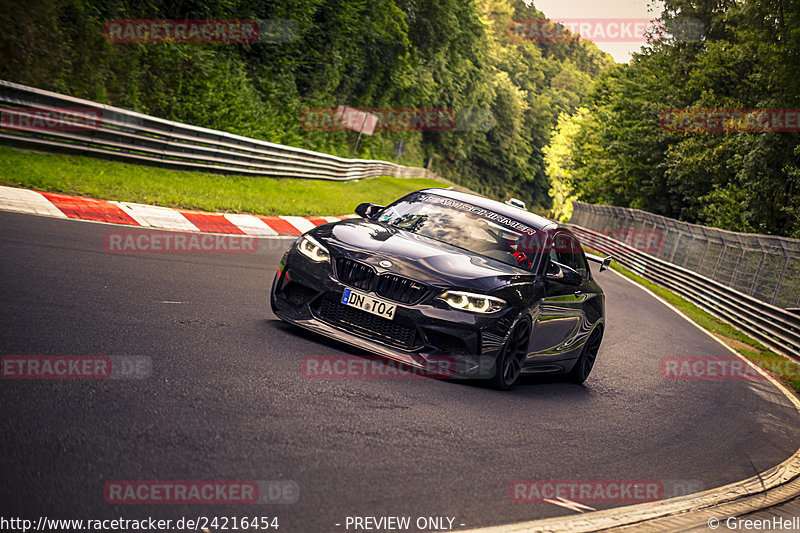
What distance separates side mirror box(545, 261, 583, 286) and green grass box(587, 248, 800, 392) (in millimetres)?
6404

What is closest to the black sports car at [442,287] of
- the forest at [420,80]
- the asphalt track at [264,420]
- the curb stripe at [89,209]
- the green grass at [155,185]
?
the asphalt track at [264,420]

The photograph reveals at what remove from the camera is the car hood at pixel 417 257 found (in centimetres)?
677

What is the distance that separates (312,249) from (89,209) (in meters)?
6.15

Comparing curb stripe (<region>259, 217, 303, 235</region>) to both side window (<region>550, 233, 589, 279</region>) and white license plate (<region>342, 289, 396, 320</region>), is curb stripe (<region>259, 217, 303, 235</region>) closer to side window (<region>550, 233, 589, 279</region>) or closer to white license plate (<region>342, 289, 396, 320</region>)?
side window (<region>550, 233, 589, 279</region>)

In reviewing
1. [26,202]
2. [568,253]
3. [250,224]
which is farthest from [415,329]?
[250,224]

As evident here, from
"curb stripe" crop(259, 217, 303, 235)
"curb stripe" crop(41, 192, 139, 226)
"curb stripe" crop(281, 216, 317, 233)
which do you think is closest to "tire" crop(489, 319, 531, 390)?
"curb stripe" crop(41, 192, 139, 226)

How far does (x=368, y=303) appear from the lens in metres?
6.72

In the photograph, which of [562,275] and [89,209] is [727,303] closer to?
[562,275]

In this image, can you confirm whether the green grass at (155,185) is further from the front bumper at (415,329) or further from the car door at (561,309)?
the car door at (561,309)

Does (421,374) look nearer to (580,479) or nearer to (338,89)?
(580,479)

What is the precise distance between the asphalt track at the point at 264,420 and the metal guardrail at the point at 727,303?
7.62 meters

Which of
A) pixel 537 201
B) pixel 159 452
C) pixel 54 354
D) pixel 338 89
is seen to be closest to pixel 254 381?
pixel 54 354

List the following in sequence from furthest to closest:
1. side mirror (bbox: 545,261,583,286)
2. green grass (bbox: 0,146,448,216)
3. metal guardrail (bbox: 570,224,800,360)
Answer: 1. metal guardrail (bbox: 570,224,800,360)
2. green grass (bbox: 0,146,448,216)
3. side mirror (bbox: 545,261,583,286)

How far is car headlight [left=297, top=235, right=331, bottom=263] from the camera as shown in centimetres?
708
